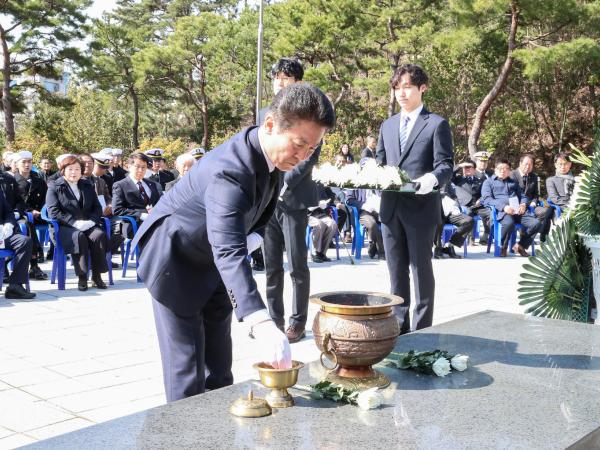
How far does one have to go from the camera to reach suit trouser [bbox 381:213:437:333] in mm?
4387

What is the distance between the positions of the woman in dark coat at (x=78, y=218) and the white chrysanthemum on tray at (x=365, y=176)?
3.76m

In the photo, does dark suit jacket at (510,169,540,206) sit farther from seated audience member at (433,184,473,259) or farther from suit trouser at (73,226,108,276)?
suit trouser at (73,226,108,276)

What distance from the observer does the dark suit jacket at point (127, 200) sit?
28.5 feet

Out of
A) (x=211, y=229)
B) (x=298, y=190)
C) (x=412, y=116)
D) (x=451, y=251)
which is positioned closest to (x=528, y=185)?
(x=451, y=251)

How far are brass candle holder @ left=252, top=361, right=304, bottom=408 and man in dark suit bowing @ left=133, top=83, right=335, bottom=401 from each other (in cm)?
3

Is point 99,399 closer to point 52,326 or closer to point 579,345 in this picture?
point 52,326

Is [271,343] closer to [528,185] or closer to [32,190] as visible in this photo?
[32,190]

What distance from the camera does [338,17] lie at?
24672 mm

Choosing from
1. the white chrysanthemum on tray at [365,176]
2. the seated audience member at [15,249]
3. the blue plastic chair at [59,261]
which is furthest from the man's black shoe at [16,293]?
the white chrysanthemum on tray at [365,176]

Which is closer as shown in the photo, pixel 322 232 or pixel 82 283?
pixel 82 283

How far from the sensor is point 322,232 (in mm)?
9906

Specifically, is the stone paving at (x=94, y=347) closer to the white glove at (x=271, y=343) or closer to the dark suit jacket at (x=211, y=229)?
the dark suit jacket at (x=211, y=229)

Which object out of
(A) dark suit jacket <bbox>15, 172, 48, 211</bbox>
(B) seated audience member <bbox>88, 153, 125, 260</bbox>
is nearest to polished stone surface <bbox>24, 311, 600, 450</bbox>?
(B) seated audience member <bbox>88, 153, 125, 260</bbox>

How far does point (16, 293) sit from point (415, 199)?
4.29 metres
